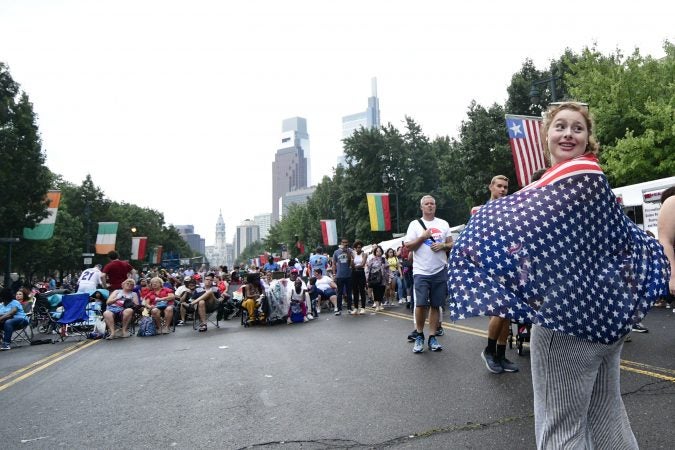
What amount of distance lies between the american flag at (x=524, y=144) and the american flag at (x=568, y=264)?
46.7 ft

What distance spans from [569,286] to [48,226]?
111 ft

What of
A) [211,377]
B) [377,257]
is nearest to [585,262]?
[211,377]

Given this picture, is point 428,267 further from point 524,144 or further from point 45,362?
point 524,144

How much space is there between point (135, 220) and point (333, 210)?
39638 mm

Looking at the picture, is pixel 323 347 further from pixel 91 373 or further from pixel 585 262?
pixel 585 262

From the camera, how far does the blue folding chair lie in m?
12.4

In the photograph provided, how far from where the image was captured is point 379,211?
31.8 meters

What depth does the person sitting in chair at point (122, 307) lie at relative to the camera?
39.8 feet

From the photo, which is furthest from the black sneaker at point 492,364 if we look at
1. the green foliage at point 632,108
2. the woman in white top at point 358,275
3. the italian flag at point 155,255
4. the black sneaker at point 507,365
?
the italian flag at point 155,255

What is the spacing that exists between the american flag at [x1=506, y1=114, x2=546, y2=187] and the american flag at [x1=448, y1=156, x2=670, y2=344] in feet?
46.7

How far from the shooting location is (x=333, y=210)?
211 ft

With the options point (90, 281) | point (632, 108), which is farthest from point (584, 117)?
point (632, 108)

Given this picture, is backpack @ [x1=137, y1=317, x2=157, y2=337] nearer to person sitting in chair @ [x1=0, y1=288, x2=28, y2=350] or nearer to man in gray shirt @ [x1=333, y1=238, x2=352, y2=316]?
person sitting in chair @ [x1=0, y1=288, x2=28, y2=350]

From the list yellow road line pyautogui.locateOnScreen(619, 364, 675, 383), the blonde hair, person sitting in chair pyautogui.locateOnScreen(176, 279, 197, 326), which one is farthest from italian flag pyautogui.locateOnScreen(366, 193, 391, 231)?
the blonde hair
